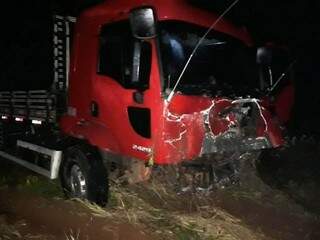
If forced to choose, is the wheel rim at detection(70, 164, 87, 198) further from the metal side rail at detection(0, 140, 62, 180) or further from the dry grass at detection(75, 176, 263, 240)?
the metal side rail at detection(0, 140, 62, 180)

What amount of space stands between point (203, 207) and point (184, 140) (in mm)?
1405

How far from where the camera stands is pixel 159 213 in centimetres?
585

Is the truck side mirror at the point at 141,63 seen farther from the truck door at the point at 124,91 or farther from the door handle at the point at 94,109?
the door handle at the point at 94,109

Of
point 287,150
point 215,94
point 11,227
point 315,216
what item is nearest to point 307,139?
point 287,150

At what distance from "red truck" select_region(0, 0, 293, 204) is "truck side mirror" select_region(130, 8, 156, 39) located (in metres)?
0.01

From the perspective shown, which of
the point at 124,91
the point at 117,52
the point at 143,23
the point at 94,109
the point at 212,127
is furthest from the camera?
the point at 94,109

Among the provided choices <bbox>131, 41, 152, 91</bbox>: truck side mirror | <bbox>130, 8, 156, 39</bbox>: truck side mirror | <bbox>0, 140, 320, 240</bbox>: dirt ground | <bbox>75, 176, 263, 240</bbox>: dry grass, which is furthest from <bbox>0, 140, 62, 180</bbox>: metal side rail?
<bbox>130, 8, 156, 39</bbox>: truck side mirror

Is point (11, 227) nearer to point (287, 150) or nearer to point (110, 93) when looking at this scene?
point (110, 93)

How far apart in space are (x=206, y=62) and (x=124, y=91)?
1.03m

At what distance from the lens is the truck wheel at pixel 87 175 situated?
5.54 m

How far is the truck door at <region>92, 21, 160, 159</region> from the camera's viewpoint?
493 cm

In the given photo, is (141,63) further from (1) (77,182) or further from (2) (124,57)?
(1) (77,182)

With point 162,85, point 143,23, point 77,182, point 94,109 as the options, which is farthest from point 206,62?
point 77,182

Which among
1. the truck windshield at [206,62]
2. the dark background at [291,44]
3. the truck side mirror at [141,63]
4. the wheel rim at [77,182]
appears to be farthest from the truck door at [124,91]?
the dark background at [291,44]
